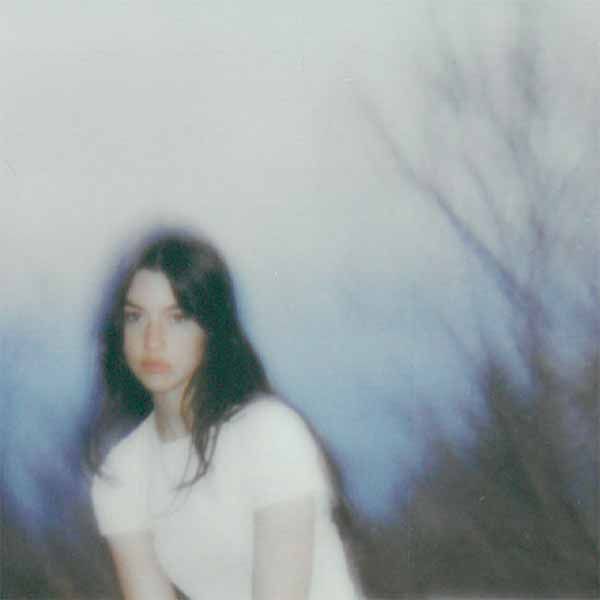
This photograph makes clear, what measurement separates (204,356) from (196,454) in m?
0.18

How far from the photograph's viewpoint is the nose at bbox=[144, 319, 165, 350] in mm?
1758

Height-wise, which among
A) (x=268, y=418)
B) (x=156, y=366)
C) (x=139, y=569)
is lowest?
(x=139, y=569)

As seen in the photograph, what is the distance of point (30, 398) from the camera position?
6.06ft

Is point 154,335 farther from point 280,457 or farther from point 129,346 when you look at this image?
point 280,457

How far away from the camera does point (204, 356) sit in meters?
1.77

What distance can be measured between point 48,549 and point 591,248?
1176 mm

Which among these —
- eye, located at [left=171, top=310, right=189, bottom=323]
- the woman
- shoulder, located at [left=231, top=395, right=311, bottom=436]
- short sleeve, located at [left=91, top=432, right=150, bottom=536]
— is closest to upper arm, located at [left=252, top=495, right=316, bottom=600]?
the woman

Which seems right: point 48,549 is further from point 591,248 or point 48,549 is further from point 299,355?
point 591,248

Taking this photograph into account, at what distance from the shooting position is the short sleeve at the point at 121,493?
5.92 ft

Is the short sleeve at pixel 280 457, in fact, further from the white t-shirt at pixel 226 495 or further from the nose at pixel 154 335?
the nose at pixel 154 335

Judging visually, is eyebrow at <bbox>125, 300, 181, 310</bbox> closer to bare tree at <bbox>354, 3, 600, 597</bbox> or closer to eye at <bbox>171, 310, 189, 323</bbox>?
eye at <bbox>171, 310, 189, 323</bbox>

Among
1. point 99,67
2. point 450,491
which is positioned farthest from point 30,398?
point 450,491

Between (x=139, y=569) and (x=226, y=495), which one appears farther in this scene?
(x=139, y=569)

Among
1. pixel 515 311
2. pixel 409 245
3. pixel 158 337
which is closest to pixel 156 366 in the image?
pixel 158 337
